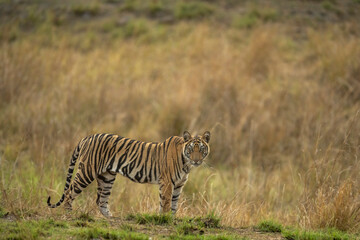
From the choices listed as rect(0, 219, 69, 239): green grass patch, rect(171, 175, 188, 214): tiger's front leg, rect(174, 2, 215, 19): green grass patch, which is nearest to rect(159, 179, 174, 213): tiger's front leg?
rect(171, 175, 188, 214): tiger's front leg

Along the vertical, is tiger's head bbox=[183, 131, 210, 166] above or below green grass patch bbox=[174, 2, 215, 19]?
below

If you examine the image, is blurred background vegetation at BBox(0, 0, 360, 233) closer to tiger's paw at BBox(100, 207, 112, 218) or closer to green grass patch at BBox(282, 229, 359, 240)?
tiger's paw at BBox(100, 207, 112, 218)

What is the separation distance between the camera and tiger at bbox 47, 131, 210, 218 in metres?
6.39

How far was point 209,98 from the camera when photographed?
14906 mm

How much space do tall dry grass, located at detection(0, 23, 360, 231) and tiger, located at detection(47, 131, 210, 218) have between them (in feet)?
6.90

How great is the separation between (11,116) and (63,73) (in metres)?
3.42

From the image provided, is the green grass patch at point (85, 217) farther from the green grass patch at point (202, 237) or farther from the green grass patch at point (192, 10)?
the green grass patch at point (192, 10)

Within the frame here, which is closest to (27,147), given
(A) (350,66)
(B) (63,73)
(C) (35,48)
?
(B) (63,73)

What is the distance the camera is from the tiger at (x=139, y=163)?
6.39 metres

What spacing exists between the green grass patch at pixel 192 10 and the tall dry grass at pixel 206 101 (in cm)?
317

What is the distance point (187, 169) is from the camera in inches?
254

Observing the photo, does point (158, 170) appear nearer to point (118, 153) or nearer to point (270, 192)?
point (118, 153)

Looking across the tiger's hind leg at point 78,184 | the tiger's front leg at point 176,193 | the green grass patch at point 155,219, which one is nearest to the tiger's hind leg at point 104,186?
the tiger's hind leg at point 78,184

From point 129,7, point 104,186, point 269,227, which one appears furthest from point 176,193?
point 129,7
